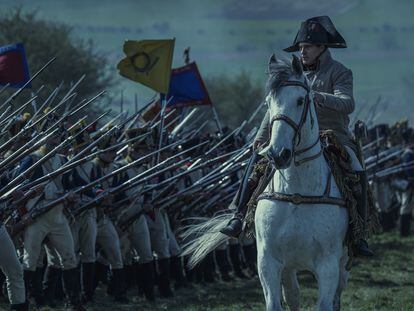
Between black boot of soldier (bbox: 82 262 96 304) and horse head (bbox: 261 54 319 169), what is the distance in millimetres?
5623

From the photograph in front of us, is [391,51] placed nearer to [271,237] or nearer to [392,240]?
[392,240]

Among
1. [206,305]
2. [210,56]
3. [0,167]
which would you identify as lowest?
[206,305]

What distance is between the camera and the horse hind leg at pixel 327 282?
34.8 feet

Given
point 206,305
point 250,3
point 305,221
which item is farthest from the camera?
point 250,3

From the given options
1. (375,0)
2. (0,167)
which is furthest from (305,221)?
(375,0)

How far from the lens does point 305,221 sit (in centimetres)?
1070

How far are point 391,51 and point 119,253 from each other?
252 feet

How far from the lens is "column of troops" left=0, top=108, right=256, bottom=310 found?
511 inches

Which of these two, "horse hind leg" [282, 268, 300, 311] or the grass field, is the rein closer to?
"horse hind leg" [282, 268, 300, 311]

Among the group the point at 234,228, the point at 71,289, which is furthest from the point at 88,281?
the point at 234,228

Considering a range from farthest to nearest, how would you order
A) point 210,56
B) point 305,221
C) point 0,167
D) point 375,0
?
point 375,0, point 210,56, point 0,167, point 305,221

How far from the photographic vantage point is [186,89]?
66.9 feet

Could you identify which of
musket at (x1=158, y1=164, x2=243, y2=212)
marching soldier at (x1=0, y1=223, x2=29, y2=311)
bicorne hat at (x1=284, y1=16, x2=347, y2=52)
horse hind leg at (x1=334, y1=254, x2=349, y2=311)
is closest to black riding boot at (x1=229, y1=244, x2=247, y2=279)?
musket at (x1=158, y1=164, x2=243, y2=212)

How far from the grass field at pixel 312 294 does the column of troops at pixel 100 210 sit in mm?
333
